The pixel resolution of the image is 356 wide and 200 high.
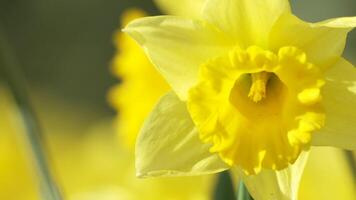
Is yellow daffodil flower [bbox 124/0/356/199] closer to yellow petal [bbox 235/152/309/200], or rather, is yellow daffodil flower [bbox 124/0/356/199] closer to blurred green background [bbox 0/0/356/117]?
yellow petal [bbox 235/152/309/200]

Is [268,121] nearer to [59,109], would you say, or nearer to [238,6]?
[238,6]

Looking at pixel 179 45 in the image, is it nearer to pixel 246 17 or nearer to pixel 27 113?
pixel 246 17

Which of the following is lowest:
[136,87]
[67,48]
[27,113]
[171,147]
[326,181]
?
[67,48]

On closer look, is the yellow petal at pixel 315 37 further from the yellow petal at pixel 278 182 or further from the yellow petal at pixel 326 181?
the yellow petal at pixel 326 181

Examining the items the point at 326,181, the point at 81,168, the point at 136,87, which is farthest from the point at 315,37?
the point at 81,168

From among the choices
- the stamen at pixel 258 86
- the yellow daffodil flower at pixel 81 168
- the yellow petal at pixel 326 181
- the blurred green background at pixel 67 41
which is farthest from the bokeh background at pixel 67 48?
the stamen at pixel 258 86
